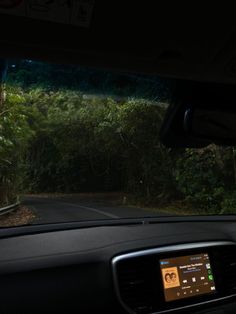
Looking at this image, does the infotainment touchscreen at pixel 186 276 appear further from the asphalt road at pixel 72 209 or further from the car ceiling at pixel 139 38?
the car ceiling at pixel 139 38

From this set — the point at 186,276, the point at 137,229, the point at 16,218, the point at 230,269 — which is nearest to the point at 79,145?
the point at 16,218

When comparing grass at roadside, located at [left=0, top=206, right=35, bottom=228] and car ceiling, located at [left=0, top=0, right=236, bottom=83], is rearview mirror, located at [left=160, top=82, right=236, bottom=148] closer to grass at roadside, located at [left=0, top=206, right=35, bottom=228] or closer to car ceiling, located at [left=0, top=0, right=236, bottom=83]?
car ceiling, located at [left=0, top=0, right=236, bottom=83]

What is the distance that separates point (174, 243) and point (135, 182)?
19.7 inches

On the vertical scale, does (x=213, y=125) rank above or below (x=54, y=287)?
above

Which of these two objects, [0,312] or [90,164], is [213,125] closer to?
[90,164]

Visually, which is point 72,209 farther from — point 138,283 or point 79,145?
point 138,283

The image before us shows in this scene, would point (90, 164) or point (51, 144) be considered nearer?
point (51, 144)

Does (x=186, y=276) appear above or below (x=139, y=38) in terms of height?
below

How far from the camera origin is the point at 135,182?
3.24 meters

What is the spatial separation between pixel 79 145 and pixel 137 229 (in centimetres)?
68

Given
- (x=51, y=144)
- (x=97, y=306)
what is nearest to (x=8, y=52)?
(x=51, y=144)

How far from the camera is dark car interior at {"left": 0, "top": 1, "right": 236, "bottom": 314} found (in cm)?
228

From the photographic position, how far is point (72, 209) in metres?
3.16

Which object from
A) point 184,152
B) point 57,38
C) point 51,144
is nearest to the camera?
point 57,38
